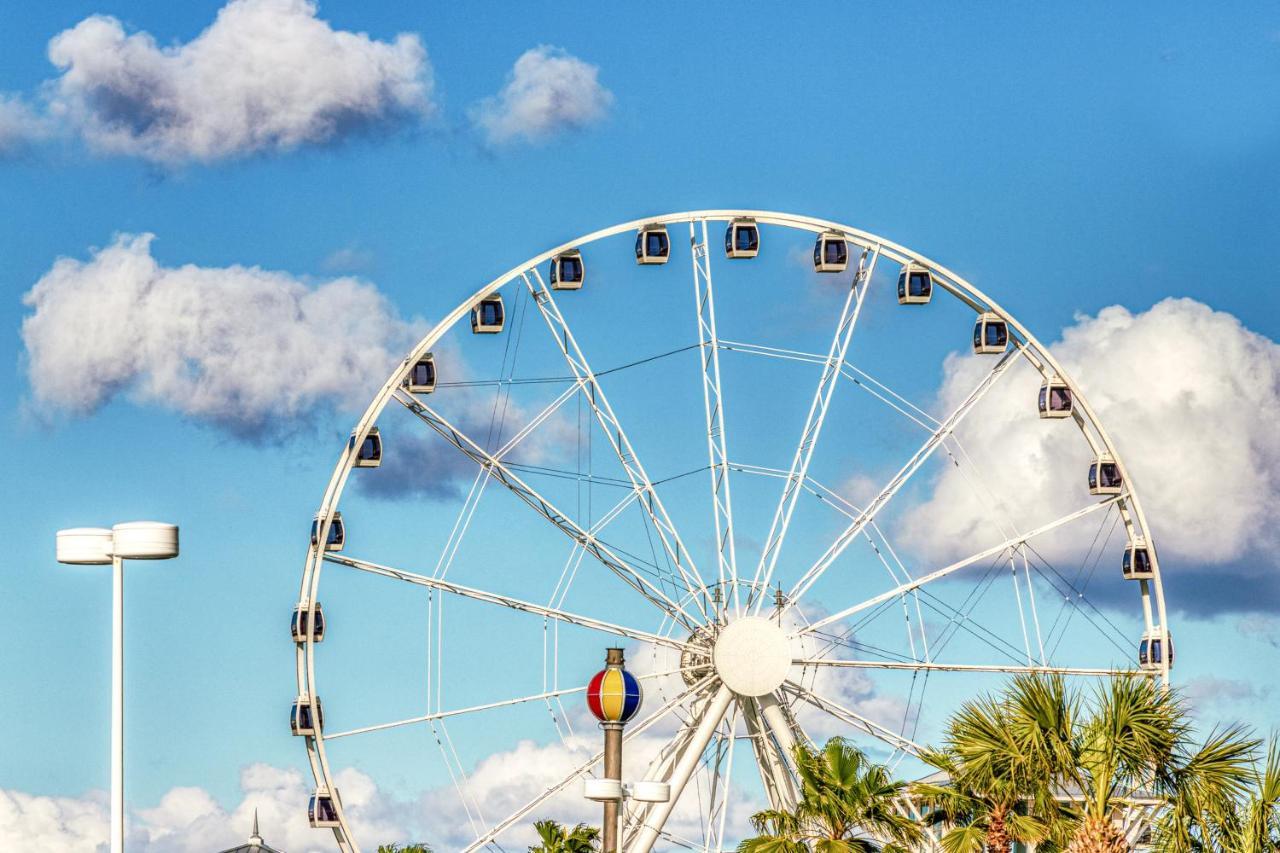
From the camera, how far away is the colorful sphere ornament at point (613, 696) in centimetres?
4300

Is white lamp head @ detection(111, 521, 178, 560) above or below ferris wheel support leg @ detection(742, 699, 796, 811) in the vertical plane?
above

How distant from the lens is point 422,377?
57.5m

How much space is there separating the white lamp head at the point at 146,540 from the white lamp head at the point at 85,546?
400mm

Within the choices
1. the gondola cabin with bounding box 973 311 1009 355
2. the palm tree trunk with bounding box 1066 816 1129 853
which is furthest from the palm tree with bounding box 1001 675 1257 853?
the gondola cabin with bounding box 973 311 1009 355

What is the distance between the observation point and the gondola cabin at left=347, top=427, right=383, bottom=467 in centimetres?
5700

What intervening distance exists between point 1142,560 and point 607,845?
21.8m

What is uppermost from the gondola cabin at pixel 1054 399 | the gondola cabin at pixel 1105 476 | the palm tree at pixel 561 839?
the gondola cabin at pixel 1054 399

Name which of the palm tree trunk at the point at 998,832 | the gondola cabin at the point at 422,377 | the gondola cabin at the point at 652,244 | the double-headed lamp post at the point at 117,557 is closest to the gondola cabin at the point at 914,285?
the gondola cabin at the point at 652,244

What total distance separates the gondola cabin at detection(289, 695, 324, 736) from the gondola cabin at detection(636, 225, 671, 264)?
476 inches

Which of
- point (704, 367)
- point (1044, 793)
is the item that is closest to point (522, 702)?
point (704, 367)

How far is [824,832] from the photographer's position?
45.5m

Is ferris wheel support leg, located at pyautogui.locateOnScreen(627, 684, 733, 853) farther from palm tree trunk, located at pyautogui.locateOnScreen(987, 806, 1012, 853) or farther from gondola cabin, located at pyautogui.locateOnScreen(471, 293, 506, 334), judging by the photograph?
palm tree trunk, located at pyautogui.locateOnScreen(987, 806, 1012, 853)

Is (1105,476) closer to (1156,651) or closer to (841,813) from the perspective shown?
(1156,651)

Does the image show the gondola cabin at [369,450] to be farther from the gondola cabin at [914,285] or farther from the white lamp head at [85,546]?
the white lamp head at [85,546]
